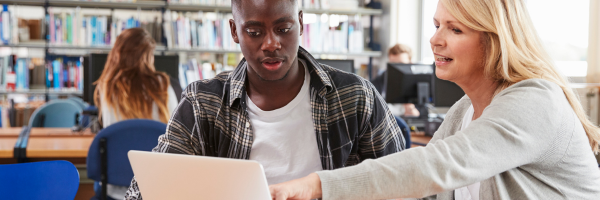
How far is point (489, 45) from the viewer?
3.09 feet

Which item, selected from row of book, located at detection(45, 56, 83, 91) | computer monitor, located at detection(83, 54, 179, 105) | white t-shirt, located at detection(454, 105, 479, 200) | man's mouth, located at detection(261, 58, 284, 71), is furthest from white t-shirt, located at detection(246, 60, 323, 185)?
row of book, located at detection(45, 56, 83, 91)

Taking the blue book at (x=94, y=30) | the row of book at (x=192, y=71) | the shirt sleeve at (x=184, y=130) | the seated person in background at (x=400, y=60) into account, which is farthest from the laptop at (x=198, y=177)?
the blue book at (x=94, y=30)

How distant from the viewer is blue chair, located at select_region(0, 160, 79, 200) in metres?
1.24

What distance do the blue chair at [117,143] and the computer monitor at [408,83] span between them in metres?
1.89

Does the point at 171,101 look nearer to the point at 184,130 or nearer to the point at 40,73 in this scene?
the point at 184,130

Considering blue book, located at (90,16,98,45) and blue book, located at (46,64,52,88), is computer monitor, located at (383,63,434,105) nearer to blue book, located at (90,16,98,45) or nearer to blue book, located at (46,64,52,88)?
Result: blue book, located at (90,16,98,45)

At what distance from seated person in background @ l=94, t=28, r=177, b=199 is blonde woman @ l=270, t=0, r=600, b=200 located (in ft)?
5.56

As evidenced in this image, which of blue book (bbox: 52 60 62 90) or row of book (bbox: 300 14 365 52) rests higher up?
row of book (bbox: 300 14 365 52)

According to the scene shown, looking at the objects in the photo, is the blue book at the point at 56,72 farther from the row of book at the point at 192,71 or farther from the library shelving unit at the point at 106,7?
the row of book at the point at 192,71

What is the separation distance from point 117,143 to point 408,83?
2.13 m

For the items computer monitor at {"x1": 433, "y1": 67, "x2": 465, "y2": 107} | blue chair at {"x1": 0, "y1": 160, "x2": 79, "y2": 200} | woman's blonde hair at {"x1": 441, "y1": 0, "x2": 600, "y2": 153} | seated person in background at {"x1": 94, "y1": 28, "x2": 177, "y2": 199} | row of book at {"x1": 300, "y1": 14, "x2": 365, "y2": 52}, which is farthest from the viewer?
row of book at {"x1": 300, "y1": 14, "x2": 365, "y2": 52}

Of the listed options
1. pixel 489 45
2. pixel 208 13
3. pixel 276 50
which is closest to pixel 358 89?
pixel 276 50

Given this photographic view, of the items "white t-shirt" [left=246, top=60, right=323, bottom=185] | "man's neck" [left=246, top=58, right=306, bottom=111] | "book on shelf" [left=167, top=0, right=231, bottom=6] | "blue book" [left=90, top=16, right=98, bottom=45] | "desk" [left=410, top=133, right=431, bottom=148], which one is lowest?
"desk" [left=410, top=133, right=431, bottom=148]

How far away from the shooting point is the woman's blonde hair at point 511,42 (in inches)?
35.6
